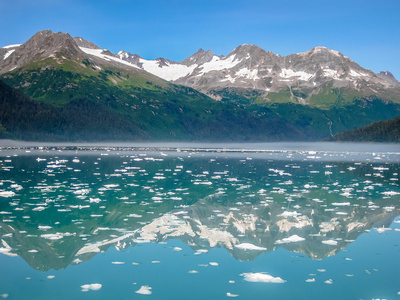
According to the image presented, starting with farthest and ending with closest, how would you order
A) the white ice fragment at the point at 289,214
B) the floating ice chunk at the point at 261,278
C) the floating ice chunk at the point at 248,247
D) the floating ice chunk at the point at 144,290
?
the white ice fragment at the point at 289,214 < the floating ice chunk at the point at 248,247 < the floating ice chunk at the point at 261,278 < the floating ice chunk at the point at 144,290

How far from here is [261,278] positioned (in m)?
16.2

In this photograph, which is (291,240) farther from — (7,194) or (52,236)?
(7,194)

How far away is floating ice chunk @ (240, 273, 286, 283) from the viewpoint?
52.5ft

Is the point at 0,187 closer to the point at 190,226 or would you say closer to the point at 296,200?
the point at 190,226

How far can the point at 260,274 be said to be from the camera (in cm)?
1670

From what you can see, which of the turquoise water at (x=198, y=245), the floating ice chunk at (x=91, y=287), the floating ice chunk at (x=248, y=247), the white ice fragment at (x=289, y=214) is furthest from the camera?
the white ice fragment at (x=289, y=214)

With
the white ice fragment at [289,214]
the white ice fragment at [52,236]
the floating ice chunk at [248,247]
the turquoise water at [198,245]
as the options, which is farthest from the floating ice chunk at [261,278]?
the white ice fragment at [289,214]

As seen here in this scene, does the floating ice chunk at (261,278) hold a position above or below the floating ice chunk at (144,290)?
above

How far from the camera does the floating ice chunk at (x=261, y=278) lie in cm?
1599

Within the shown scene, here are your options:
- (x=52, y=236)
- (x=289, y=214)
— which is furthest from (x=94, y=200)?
(x=289, y=214)

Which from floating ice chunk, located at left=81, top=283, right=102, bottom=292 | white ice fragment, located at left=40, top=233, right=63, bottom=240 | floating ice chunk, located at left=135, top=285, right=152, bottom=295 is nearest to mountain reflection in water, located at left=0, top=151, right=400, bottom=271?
white ice fragment, located at left=40, top=233, right=63, bottom=240

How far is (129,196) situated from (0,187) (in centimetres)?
1406

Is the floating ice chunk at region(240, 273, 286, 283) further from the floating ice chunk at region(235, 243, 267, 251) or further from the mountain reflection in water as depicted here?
the floating ice chunk at region(235, 243, 267, 251)

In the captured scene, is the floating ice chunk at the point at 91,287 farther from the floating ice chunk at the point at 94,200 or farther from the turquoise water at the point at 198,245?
the floating ice chunk at the point at 94,200
